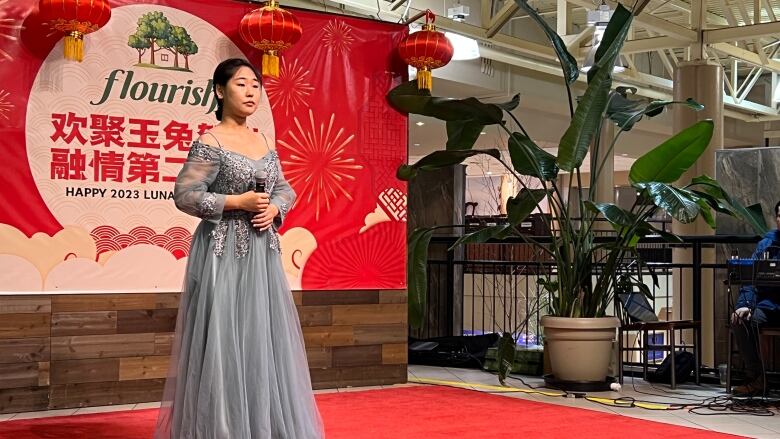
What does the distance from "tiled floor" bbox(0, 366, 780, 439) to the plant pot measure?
0.17 m

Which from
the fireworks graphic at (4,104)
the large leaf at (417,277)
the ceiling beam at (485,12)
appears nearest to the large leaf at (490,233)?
the large leaf at (417,277)

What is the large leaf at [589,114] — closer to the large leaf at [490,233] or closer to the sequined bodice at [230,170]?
the large leaf at [490,233]

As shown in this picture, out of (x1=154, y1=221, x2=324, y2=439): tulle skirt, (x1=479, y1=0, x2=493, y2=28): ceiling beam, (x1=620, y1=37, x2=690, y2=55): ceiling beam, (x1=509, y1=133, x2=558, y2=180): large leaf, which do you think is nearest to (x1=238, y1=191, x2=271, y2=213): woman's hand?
(x1=154, y1=221, x2=324, y2=439): tulle skirt

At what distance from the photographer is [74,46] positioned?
4594 mm

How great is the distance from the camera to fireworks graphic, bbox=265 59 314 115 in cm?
530

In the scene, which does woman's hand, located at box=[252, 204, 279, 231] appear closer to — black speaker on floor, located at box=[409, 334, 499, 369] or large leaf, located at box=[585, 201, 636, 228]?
large leaf, located at box=[585, 201, 636, 228]

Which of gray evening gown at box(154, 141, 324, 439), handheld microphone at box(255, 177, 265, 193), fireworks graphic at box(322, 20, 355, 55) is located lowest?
gray evening gown at box(154, 141, 324, 439)

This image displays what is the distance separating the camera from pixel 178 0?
5.07 metres

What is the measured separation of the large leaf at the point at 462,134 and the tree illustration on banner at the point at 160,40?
5.71ft

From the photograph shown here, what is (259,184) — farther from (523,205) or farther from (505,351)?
(505,351)

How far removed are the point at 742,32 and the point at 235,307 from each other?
30.4ft

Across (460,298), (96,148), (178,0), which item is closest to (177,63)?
(178,0)

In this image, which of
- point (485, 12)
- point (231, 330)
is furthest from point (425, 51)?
point (485, 12)

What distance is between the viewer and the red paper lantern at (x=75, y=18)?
14.8 feet
